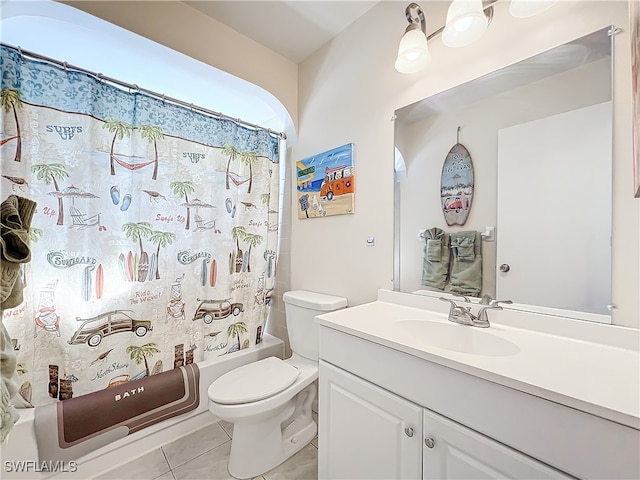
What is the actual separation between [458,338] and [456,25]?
3.99 ft

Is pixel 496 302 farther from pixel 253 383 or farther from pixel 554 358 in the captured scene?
pixel 253 383

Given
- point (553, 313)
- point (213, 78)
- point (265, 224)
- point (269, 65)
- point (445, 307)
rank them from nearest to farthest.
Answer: point (553, 313)
point (445, 307)
point (213, 78)
point (269, 65)
point (265, 224)

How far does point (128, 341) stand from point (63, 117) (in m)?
1.18

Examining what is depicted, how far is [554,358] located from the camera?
2.46 feet

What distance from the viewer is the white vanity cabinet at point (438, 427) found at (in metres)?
0.56

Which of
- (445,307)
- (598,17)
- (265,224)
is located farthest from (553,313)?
(265,224)

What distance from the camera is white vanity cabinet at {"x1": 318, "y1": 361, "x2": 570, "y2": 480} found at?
0.68 meters

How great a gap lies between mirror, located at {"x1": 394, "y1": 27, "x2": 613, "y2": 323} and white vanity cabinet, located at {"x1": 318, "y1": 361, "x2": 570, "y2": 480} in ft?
1.82

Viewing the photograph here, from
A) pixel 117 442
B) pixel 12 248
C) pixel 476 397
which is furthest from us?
pixel 117 442

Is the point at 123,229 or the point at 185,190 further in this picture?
the point at 185,190

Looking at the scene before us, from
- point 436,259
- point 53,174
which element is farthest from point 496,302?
point 53,174

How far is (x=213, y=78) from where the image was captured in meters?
1.63

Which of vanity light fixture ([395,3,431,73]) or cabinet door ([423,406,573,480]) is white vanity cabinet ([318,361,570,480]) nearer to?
cabinet door ([423,406,573,480])

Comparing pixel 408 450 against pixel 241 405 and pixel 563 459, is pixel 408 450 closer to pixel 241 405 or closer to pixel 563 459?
pixel 563 459
